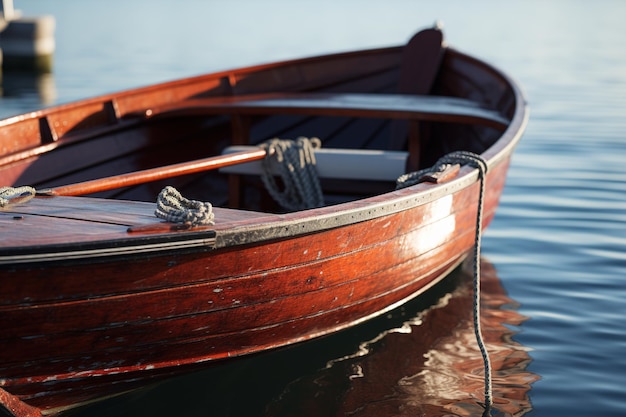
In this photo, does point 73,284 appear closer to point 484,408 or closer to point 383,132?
point 484,408

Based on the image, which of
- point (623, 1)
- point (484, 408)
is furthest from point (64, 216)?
point (623, 1)

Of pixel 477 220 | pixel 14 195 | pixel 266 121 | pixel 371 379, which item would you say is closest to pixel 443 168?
pixel 477 220

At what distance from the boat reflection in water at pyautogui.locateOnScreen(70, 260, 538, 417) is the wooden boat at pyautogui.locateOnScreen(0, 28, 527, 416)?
0.23 m

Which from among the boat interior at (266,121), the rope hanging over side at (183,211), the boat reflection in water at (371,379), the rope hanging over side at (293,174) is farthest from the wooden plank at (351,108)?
the rope hanging over side at (183,211)

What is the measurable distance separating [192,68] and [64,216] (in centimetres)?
1486

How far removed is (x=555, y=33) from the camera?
87.1 feet

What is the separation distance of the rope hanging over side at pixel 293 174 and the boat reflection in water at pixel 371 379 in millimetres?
861

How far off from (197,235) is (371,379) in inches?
54.9

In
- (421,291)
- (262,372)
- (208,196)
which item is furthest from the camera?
(208,196)

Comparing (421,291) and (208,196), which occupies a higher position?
(208,196)

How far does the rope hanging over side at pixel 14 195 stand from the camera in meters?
3.26

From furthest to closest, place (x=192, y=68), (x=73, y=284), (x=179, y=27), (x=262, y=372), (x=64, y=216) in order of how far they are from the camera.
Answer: (x=179, y=27) < (x=192, y=68) < (x=262, y=372) < (x=64, y=216) < (x=73, y=284)

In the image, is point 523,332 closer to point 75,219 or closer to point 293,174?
point 293,174

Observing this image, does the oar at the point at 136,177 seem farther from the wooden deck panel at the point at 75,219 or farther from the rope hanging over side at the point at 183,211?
the rope hanging over side at the point at 183,211
